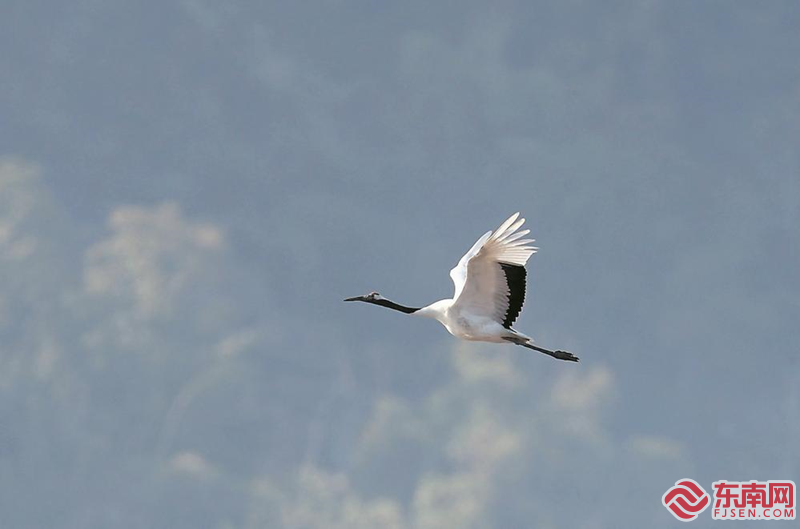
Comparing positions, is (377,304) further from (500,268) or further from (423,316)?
(500,268)

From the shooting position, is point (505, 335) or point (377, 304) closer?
point (505, 335)

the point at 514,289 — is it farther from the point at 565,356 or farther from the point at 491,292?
the point at 565,356

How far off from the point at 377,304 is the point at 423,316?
10.3 feet

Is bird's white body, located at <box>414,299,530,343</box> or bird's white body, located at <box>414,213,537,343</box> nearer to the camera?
bird's white body, located at <box>414,213,537,343</box>

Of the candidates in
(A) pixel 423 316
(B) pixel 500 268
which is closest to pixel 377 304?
(A) pixel 423 316

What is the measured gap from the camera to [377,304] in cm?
7325

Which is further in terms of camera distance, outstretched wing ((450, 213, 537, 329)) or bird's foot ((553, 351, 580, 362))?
bird's foot ((553, 351, 580, 362))

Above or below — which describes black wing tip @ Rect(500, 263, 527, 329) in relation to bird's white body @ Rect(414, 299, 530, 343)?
above

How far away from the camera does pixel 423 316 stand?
70.7m

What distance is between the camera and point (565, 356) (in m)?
69.9

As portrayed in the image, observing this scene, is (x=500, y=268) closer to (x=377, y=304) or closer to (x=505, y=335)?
(x=505, y=335)

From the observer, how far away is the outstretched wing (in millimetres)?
66062

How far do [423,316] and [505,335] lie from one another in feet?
12.2

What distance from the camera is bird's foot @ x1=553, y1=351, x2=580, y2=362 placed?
229 feet
